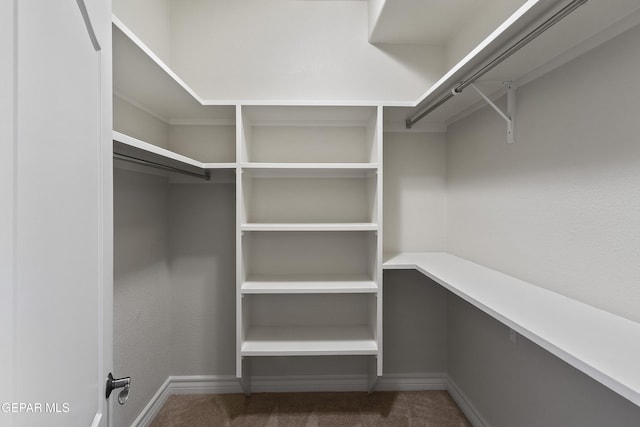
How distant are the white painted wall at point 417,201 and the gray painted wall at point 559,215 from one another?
28cm

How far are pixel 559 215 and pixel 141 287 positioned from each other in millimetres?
1975

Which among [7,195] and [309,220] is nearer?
[7,195]

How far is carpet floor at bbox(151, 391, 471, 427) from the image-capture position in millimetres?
1758

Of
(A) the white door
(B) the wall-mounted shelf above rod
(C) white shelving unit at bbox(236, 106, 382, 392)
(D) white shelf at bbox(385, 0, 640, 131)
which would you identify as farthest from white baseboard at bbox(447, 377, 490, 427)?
(B) the wall-mounted shelf above rod

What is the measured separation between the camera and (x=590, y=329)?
0.84 metres

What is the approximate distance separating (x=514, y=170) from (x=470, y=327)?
946 millimetres

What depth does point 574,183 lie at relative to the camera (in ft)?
3.55

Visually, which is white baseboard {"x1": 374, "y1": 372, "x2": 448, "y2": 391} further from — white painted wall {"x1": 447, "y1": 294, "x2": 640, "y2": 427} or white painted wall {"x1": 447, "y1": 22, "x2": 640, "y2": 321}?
white painted wall {"x1": 447, "y1": 22, "x2": 640, "y2": 321}

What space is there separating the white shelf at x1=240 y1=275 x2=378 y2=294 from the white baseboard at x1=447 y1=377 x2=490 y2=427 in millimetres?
875

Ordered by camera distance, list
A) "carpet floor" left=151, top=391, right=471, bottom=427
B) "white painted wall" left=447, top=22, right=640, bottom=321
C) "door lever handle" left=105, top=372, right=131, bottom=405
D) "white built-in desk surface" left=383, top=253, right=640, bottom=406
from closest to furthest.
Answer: "white built-in desk surface" left=383, top=253, right=640, bottom=406 < "door lever handle" left=105, top=372, right=131, bottom=405 < "white painted wall" left=447, top=22, right=640, bottom=321 < "carpet floor" left=151, top=391, right=471, bottom=427

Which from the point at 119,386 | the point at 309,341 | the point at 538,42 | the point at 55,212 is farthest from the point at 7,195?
the point at 309,341

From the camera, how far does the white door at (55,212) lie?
421mm

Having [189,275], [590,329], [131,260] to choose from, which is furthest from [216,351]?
[590,329]

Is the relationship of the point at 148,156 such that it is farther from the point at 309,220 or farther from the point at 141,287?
the point at 309,220
